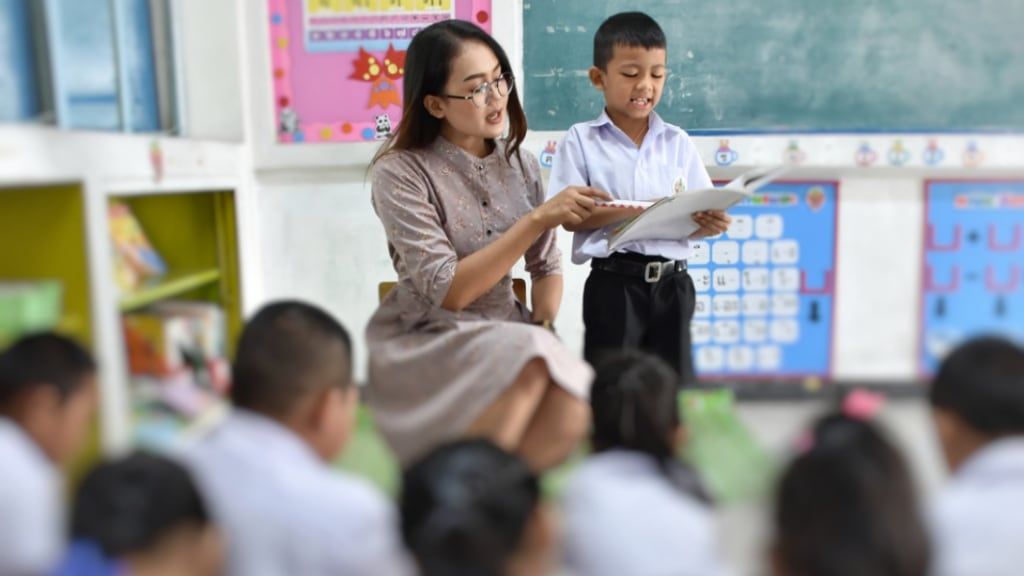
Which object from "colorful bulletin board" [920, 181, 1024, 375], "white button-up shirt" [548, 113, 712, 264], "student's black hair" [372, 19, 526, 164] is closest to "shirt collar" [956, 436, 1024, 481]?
"white button-up shirt" [548, 113, 712, 264]

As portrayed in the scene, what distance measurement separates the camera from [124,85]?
2062 millimetres

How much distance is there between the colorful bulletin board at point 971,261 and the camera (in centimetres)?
276

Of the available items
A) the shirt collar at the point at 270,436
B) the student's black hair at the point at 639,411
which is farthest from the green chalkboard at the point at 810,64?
the shirt collar at the point at 270,436

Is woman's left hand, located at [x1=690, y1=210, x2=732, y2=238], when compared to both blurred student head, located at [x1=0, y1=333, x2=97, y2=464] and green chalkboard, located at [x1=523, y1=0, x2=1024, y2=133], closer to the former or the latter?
green chalkboard, located at [x1=523, y1=0, x2=1024, y2=133]

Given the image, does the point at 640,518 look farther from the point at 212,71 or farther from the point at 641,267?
Result: the point at 212,71

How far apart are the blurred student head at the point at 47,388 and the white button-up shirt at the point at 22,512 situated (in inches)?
3.2

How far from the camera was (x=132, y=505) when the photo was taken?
2.95 ft

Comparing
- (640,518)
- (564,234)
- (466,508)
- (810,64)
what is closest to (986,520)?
(640,518)

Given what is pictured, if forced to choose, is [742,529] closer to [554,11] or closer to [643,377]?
[643,377]

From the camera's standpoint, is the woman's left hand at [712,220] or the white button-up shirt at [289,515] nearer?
the white button-up shirt at [289,515]

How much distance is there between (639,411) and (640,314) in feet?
2.31

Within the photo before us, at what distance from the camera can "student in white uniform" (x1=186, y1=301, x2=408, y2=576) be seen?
100cm

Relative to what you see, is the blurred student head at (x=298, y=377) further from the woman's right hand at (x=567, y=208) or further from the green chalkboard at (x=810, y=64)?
the green chalkboard at (x=810, y=64)

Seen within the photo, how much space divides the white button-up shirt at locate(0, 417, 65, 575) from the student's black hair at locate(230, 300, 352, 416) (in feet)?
0.92
